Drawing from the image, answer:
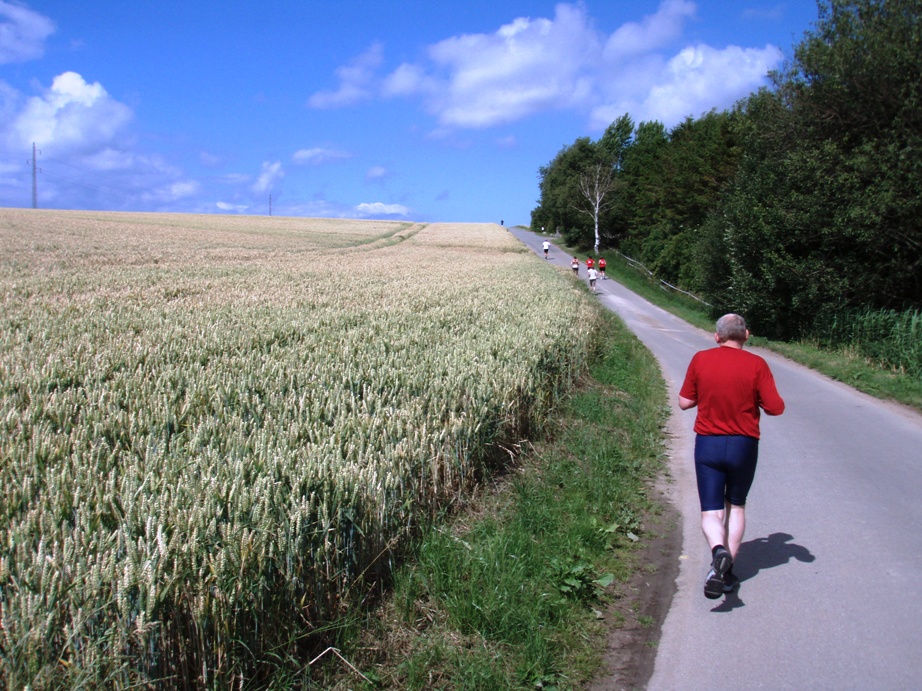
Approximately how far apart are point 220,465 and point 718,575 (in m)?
3.37

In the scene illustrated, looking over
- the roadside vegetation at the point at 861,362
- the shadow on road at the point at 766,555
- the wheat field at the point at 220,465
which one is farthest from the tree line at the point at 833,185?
the shadow on road at the point at 766,555

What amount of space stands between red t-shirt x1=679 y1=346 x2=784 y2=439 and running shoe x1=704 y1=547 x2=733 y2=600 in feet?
2.81

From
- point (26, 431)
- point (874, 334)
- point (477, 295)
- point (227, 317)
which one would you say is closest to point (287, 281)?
point (477, 295)

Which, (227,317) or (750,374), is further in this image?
(227,317)

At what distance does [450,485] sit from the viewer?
546cm

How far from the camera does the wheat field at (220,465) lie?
2840mm

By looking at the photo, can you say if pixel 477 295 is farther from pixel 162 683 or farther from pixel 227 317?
pixel 162 683

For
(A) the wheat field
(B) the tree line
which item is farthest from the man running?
(B) the tree line

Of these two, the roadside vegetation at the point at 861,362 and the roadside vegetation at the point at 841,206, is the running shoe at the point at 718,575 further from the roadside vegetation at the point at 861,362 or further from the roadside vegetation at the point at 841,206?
the roadside vegetation at the point at 841,206

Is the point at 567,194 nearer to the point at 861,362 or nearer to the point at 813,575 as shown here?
the point at 861,362

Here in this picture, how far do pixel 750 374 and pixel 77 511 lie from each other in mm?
4319

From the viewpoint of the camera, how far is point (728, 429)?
4734 millimetres

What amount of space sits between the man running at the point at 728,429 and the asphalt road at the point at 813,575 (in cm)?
36

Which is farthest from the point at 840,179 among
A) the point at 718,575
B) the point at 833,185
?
the point at 718,575
